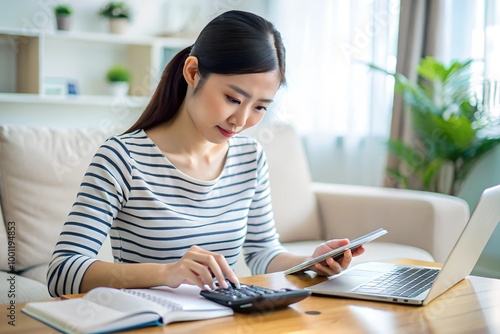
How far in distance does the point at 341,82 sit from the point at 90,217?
316cm

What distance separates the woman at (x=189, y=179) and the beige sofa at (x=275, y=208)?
705 millimetres

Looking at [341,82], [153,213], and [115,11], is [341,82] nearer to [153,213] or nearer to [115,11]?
[115,11]

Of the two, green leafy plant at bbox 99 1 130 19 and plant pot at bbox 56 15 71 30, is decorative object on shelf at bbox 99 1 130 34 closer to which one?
green leafy plant at bbox 99 1 130 19

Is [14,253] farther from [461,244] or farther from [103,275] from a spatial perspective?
[461,244]

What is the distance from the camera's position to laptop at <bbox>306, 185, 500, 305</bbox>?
1107 mm

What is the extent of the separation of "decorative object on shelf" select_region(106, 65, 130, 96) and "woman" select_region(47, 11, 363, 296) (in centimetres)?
269

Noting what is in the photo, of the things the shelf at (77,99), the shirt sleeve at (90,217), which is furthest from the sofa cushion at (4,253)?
the shelf at (77,99)

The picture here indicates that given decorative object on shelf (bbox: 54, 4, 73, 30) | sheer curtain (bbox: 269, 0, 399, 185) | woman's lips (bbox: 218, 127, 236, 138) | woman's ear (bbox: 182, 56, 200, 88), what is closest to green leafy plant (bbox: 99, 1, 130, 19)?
decorative object on shelf (bbox: 54, 4, 73, 30)

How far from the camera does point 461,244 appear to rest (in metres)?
1.10

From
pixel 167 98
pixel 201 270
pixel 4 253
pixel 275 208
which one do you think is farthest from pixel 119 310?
pixel 275 208

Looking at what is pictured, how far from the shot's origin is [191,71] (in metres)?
1.42

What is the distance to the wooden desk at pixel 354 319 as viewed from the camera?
3.05 ft

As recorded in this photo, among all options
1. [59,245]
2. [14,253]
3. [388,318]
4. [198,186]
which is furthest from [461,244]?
[14,253]

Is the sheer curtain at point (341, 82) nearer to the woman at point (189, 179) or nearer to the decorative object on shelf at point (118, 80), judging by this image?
the decorative object on shelf at point (118, 80)
